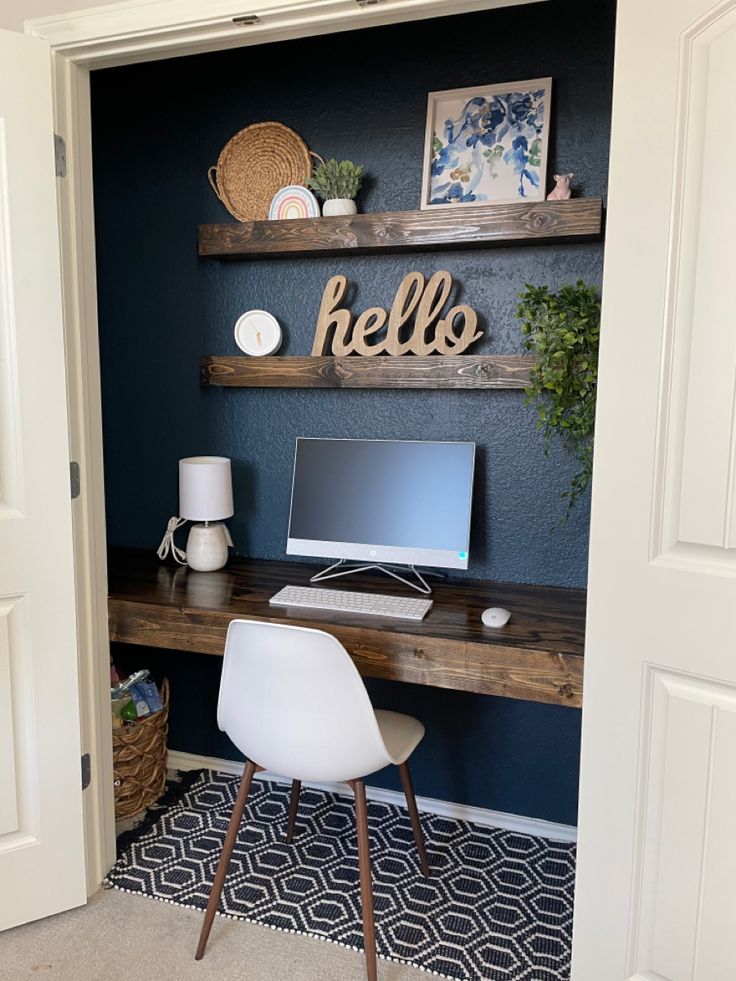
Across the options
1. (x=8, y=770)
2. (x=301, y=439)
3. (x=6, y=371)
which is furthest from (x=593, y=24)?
(x=8, y=770)

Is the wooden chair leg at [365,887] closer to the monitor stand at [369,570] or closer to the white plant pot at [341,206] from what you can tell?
the monitor stand at [369,570]

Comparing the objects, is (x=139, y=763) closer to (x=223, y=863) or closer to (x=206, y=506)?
(x=223, y=863)

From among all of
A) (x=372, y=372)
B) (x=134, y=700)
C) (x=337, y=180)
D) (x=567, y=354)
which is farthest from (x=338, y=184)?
(x=134, y=700)

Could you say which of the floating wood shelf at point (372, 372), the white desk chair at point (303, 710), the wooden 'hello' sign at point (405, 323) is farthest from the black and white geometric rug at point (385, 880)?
the wooden 'hello' sign at point (405, 323)

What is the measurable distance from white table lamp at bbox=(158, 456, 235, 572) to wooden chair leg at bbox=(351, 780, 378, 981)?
95cm

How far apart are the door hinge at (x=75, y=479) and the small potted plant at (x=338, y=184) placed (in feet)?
3.40

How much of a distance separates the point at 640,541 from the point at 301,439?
1.26m

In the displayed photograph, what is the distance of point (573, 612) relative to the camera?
2.16 m

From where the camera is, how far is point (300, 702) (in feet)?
5.81

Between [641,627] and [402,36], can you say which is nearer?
[641,627]

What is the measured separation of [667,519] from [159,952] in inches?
62.0

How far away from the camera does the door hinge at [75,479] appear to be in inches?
79.8

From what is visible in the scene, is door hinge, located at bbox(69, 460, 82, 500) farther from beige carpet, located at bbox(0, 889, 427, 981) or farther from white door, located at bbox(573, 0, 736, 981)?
white door, located at bbox(573, 0, 736, 981)

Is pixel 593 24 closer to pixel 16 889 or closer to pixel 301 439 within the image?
pixel 301 439
